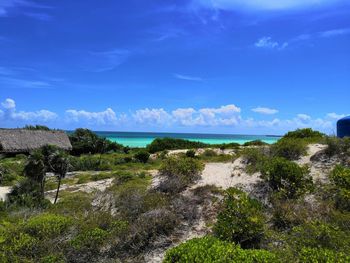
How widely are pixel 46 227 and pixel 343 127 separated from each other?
1143 inches

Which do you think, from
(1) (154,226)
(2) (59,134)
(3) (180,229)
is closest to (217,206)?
(3) (180,229)

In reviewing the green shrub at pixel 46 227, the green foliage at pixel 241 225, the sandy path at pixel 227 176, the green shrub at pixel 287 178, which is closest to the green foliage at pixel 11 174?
the sandy path at pixel 227 176

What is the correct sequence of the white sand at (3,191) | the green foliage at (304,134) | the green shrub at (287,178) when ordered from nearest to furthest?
the green shrub at (287,178), the white sand at (3,191), the green foliage at (304,134)

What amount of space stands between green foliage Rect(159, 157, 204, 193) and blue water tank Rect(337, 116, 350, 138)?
18.3 meters

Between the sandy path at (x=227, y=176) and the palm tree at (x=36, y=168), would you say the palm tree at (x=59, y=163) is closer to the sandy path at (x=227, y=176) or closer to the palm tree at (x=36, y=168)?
the palm tree at (x=36, y=168)

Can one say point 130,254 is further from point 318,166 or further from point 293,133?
point 293,133

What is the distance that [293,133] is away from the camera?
2950cm

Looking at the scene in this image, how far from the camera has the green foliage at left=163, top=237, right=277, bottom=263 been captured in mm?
8820

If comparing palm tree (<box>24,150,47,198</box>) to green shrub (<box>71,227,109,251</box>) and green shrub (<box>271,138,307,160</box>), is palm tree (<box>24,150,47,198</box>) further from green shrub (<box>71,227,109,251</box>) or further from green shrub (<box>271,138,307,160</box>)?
green shrub (<box>271,138,307,160</box>)

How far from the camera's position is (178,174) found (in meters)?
19.1

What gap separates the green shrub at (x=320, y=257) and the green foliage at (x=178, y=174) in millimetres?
9405

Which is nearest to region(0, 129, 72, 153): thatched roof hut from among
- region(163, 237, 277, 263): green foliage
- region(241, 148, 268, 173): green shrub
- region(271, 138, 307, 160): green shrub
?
region(241, 148, 268, 173): green shrub

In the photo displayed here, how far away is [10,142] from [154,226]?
38.2 metres

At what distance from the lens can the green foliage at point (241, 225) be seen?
1195cm
